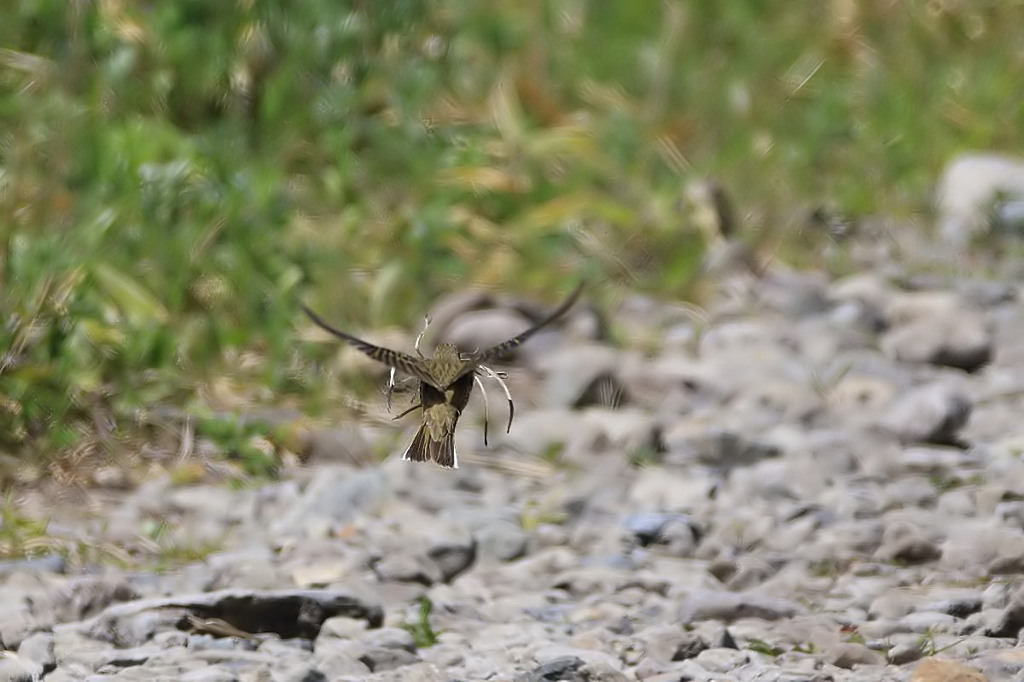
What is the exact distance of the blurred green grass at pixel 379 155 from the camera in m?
4.04

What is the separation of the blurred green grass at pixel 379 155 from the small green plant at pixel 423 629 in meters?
1.07

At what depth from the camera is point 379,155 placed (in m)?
5.47

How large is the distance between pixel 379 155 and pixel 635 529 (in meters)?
2.35

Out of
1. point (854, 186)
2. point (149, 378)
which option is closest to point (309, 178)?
point (149, 378)

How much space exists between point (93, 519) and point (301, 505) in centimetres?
42

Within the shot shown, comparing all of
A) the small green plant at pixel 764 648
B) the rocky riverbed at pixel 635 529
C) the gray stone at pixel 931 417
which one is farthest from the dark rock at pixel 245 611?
the gray stone at pixel 931 417

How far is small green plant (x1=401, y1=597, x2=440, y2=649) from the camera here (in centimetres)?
282

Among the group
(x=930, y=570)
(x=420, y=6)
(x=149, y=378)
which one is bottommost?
(x=930, y=570)

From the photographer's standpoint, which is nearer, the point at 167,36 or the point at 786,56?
the point at 167,36

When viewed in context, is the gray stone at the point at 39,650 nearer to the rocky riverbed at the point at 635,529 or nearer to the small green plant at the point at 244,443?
the rocky riverbed at the point at 635,529

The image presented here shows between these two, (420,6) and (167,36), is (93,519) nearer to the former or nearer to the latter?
(167,36)

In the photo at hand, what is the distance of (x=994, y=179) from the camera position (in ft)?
19.2

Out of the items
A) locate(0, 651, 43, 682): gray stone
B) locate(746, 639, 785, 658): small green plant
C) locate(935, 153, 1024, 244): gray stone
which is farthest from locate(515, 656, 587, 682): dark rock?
locate(935, 153, 1024, 244): gray stone

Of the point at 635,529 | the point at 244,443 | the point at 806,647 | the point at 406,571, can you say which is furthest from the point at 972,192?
the point at 806,647
